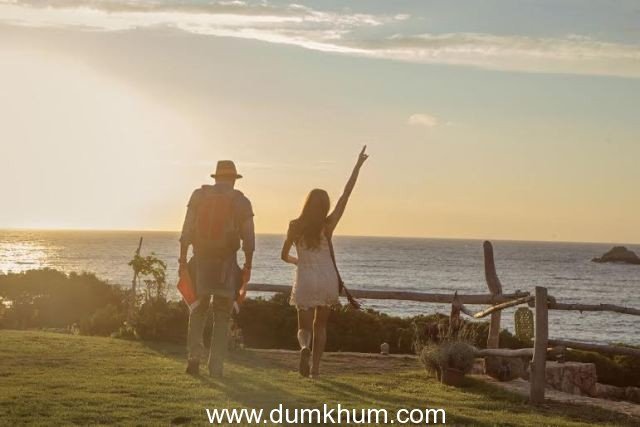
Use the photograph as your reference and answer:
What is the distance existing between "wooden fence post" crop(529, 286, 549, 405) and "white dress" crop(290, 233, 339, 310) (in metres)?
2.51

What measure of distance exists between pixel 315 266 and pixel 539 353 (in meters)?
2.94

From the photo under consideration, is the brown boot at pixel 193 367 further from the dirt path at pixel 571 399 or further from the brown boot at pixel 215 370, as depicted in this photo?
the dirt path at pixel 571 399

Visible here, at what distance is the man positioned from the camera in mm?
10867

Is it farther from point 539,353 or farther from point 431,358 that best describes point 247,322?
point 539,353

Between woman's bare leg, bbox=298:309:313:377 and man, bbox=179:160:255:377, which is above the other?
man, bbox=179:160:255:377

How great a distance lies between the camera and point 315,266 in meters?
11.6

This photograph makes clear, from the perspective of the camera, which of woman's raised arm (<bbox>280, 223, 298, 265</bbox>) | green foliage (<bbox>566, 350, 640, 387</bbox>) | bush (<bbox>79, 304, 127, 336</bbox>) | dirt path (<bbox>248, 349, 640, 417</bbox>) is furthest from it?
green foliage (<bbox>566, 350, 640, 387</bbox>)

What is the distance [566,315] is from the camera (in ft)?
231

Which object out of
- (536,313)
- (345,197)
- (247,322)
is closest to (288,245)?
(345,197)

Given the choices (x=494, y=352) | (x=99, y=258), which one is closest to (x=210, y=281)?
(x=494, y=352)

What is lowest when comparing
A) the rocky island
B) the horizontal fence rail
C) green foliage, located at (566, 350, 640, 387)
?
green foliage, located at (566, 350, 640, 387)

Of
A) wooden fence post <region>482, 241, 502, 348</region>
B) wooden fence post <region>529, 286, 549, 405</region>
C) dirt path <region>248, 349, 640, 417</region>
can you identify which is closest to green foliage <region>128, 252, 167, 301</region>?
dirt path <region>248, 349, 640, 417</region>

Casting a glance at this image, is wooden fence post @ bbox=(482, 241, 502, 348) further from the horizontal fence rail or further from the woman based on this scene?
the woman

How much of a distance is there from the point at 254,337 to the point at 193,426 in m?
12.6
